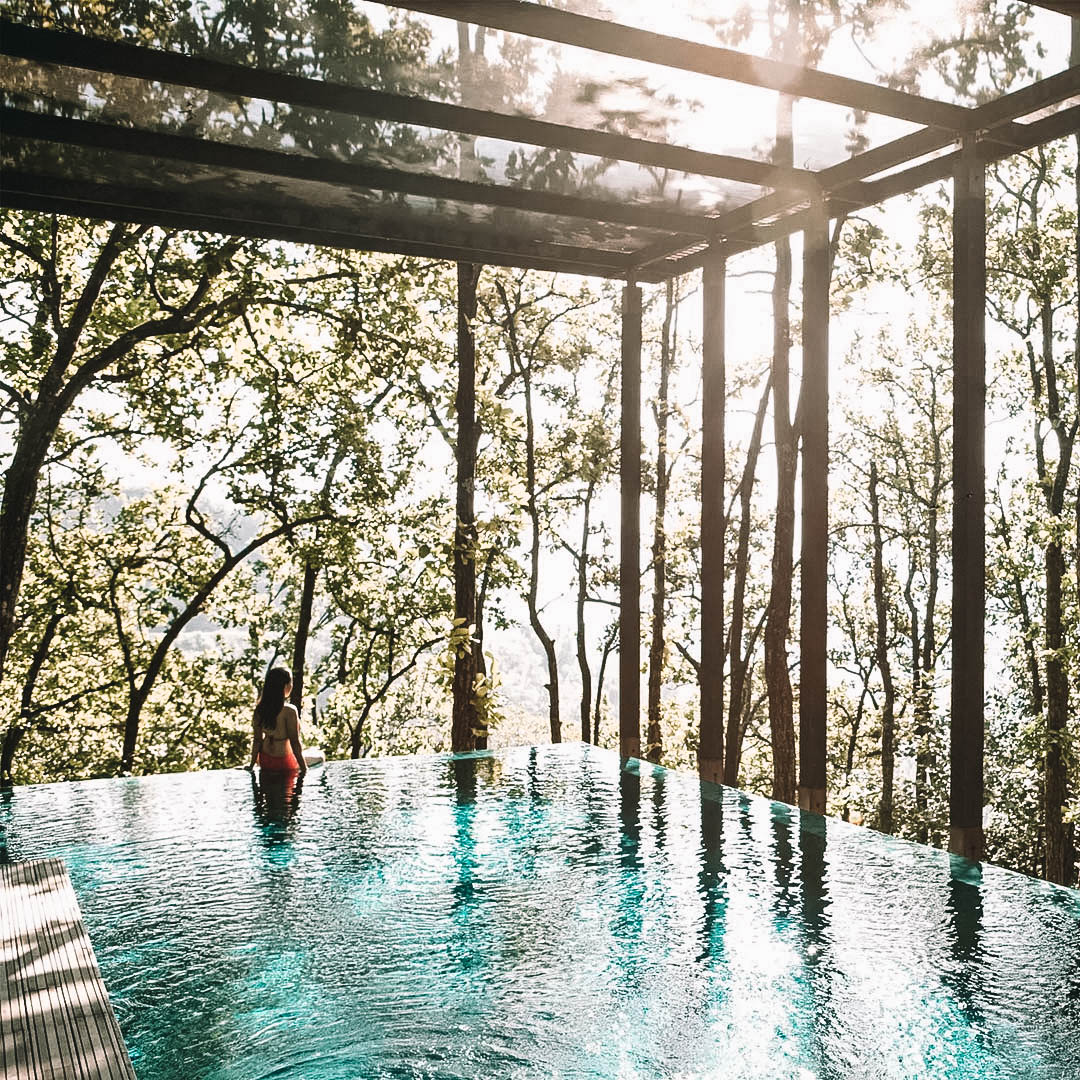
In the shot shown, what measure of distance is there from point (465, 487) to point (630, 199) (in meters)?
5.04

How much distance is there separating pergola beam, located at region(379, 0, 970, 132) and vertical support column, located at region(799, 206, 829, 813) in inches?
48.7

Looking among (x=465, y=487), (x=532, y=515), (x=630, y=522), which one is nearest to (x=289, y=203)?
A: (x=630, y=522)

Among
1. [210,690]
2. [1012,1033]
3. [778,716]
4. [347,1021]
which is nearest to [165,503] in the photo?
[210,690]

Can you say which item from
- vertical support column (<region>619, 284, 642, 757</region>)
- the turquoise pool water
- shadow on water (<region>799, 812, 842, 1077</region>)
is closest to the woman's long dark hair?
the turquoise pool water

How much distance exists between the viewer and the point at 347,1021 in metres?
3.28

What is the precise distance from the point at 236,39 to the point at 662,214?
3.01 m

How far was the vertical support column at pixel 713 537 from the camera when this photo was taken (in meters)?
6.92

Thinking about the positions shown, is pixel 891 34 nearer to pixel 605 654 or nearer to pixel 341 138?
pixel 341 138

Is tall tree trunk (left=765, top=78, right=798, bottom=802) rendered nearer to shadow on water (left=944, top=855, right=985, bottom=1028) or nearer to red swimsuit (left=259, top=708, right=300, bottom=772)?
red swimsuit (left=259, top=708, right=300, bottom=772)

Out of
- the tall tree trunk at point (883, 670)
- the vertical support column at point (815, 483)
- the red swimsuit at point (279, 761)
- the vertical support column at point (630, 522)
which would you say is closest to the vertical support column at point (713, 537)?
the vertical support column at point (630, 522)

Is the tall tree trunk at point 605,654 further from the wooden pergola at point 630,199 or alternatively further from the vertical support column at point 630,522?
the wooden pergola at point 630,199

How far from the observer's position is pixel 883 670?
19547 mm

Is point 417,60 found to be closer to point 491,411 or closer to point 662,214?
point 662,214

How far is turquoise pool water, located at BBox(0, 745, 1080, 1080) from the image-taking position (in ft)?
9.91
